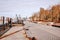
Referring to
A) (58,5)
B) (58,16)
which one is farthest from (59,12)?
(58,5)

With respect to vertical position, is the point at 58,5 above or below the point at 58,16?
above

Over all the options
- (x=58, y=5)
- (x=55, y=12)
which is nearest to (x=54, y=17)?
(x=55, y=12)

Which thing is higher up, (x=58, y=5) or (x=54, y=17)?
(x=58, y=5)

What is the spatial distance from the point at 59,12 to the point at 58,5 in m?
18.4

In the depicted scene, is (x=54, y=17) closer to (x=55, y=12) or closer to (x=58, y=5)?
(x=55, y=12)

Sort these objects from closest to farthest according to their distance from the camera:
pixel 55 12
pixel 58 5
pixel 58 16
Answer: pixel 58 16 < pixel 55 12 < pixel 58 5

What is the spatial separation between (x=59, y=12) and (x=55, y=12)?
5.35 meters

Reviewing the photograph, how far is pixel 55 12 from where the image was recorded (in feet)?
305

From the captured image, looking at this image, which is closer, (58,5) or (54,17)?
(54,17)

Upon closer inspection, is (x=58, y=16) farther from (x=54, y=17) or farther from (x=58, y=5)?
(x=58, y=5)

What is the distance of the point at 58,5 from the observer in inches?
4149

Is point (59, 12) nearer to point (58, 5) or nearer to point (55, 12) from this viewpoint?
point (55, 12)

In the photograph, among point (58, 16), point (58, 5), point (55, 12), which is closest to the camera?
point (58, 16)

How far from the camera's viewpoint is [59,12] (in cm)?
8788
